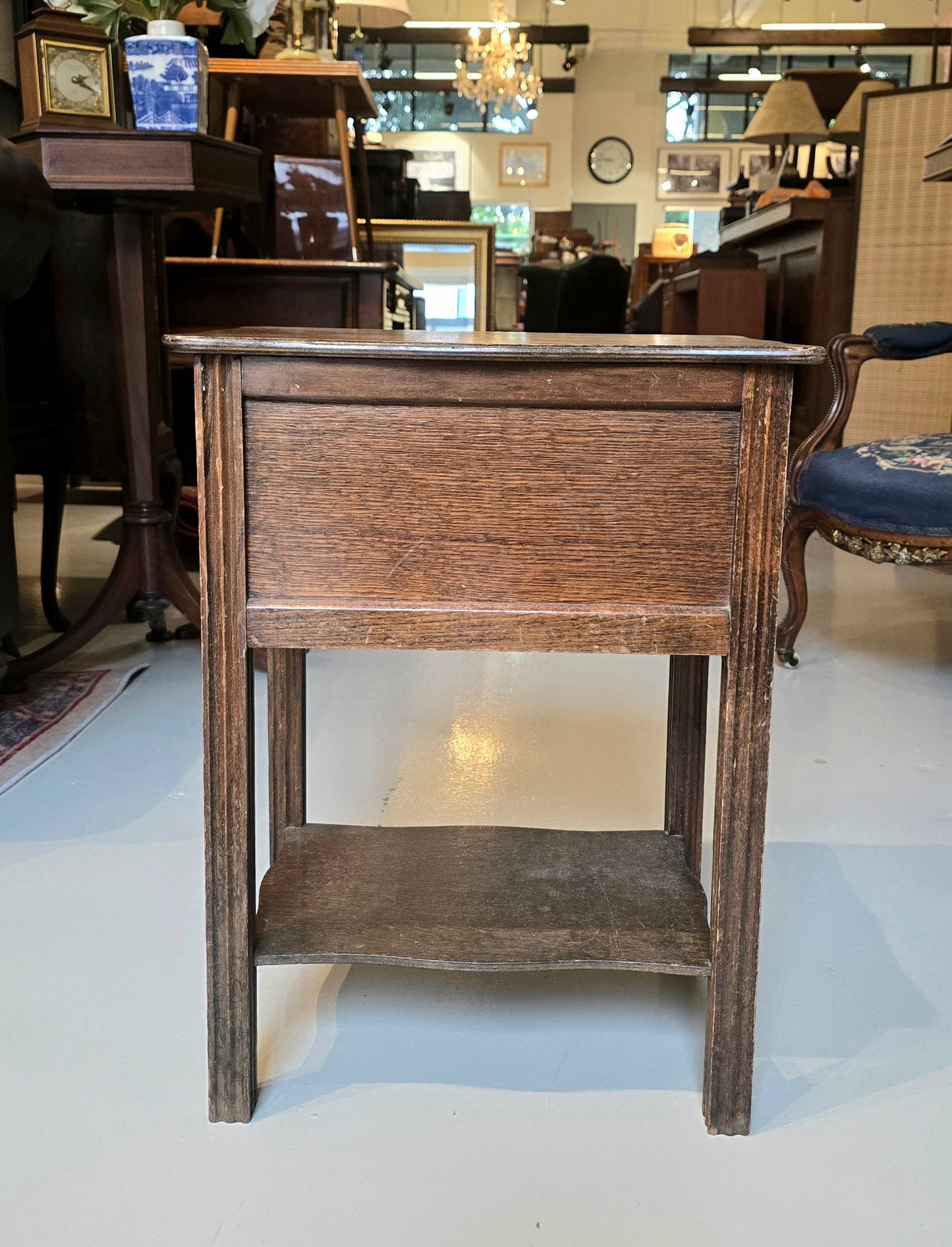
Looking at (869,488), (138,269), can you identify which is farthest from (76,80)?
(869,488)

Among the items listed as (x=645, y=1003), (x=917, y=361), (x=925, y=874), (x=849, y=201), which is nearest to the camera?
(x=645, y=1003)

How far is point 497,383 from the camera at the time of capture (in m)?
0.89

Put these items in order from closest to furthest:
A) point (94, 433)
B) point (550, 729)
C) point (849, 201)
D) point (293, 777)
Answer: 1. point (293, 777)
2. point (550, 729)
3. point (94, 433)
4. point (849, 201)

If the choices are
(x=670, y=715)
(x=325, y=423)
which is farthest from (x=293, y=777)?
(x=325, y=423)

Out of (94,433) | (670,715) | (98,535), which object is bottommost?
(98,535)

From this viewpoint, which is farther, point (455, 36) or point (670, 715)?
point (455, 36)

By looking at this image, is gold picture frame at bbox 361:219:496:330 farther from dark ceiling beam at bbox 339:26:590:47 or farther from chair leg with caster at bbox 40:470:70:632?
dark ceiling beam at bbox 339:26:590:47

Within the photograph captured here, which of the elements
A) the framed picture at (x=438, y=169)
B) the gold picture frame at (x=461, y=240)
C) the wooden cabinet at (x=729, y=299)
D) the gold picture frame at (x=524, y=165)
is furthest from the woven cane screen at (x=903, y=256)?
the framed picture at (x=438, y=169)

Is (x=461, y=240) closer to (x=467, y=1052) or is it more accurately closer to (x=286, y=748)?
(x=286, y=748)

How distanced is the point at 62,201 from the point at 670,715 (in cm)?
162

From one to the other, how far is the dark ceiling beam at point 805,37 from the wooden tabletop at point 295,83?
8.79 m

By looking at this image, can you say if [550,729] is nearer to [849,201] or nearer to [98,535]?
[98,535]

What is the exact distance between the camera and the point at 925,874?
58.9 inches

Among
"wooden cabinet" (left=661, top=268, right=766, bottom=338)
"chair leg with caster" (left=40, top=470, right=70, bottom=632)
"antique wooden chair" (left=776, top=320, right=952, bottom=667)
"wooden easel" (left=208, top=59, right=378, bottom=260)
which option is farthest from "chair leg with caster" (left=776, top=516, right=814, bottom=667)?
"wooden cabinet" (left=661, top=268, right=766, bottom=338)
